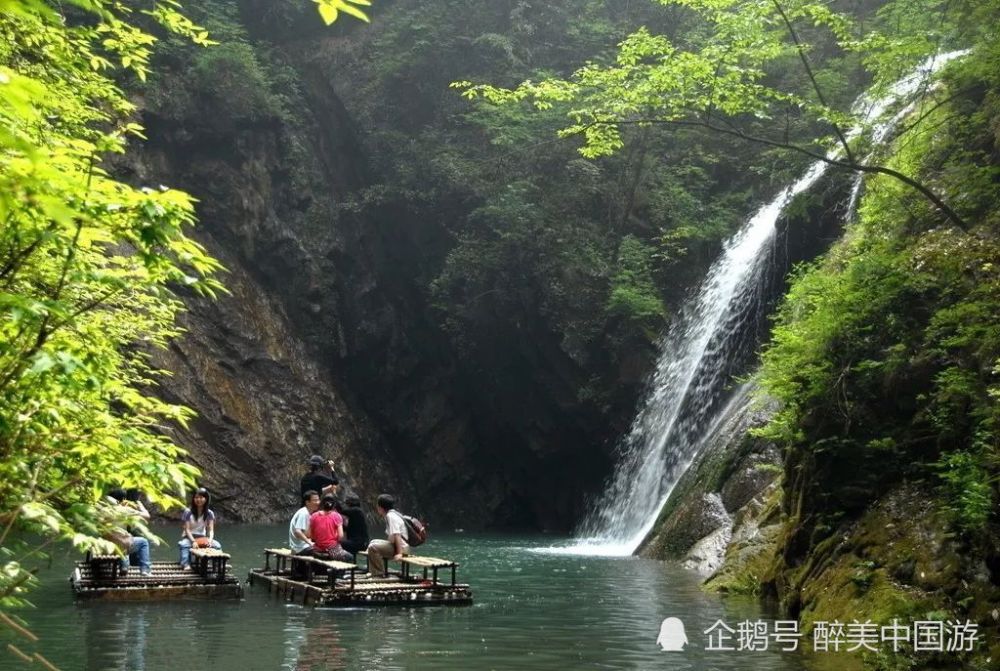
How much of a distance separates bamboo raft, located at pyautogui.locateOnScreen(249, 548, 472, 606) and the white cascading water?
343 inches

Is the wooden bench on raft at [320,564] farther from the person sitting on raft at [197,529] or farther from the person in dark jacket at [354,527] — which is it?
the person sitting on raft at [197,529]

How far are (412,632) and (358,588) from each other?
7.15 ft

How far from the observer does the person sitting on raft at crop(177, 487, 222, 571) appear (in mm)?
14375

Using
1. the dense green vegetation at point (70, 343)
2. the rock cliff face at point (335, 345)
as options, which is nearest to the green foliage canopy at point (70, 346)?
the dense green vegetation at point (70, 343)

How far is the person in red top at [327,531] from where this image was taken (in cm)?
1394

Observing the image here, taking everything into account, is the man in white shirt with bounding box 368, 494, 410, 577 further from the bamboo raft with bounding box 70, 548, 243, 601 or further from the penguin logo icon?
the penguin logo icon

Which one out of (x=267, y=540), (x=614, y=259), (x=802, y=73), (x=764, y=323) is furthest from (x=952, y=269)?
(x=802, y=73)

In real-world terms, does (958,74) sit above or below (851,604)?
above

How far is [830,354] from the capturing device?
466 inches

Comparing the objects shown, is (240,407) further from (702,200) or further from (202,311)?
(702,200)

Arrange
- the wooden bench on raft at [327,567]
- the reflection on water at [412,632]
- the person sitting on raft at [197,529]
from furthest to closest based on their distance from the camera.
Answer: the person sitting on raft at [197,529] < the wooden bench on raft at [327,567] < the reflection on water at [412,632]

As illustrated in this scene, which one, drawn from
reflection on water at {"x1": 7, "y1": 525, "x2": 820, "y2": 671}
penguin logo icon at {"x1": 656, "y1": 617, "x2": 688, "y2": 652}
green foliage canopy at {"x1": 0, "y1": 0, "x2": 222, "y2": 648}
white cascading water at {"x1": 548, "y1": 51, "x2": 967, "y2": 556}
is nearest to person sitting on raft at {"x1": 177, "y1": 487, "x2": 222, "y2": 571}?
reflection on water at {"x1": 7, "y1": 525, "x2": 820, "y2": 671}

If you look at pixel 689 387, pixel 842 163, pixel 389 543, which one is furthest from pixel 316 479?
pixel 689 387

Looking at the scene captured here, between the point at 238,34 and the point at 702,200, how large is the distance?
16262 mm
